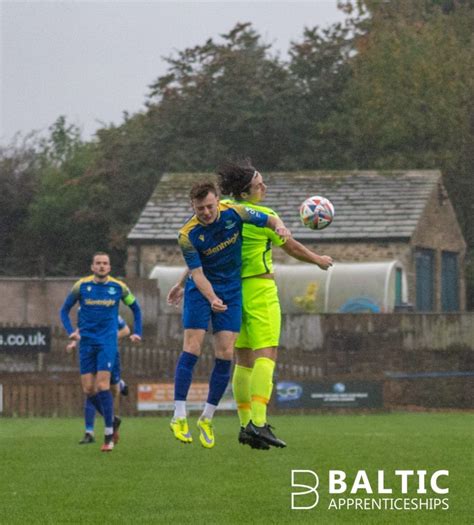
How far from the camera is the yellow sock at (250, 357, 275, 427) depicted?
44.8ft

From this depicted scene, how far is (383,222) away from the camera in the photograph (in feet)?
142

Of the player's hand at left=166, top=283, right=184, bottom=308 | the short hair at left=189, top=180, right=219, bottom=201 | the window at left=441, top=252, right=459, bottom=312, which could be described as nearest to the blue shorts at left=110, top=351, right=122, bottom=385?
the player's hand at left=166, top=283, right=184, bottom=308

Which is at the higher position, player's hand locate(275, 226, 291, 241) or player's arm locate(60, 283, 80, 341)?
player's hand locate(275, 226, 291, 241)

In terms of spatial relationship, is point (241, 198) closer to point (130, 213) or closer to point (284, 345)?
point (284, 345)

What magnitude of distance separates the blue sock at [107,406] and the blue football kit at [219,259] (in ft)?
17.3

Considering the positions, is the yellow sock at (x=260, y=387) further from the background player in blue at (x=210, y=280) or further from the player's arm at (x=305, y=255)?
the player's arm at (x=305, y=255)

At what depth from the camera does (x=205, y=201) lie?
1325 cm

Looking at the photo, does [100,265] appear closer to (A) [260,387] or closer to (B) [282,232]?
(A) [260,387]

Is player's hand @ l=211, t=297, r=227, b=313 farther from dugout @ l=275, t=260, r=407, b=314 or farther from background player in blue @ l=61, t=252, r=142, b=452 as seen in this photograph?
dugout @ l=275, t=260, r=407, b=314

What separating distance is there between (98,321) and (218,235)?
6.56 metres

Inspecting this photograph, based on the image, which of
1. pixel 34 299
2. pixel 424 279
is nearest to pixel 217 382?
pixel 34 299

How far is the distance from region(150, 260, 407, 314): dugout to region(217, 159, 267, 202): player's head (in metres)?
25.8

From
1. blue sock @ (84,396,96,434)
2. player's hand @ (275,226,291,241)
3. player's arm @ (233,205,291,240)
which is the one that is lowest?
blue sock @ (84,396,96,434)

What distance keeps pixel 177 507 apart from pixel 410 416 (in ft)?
61.5
